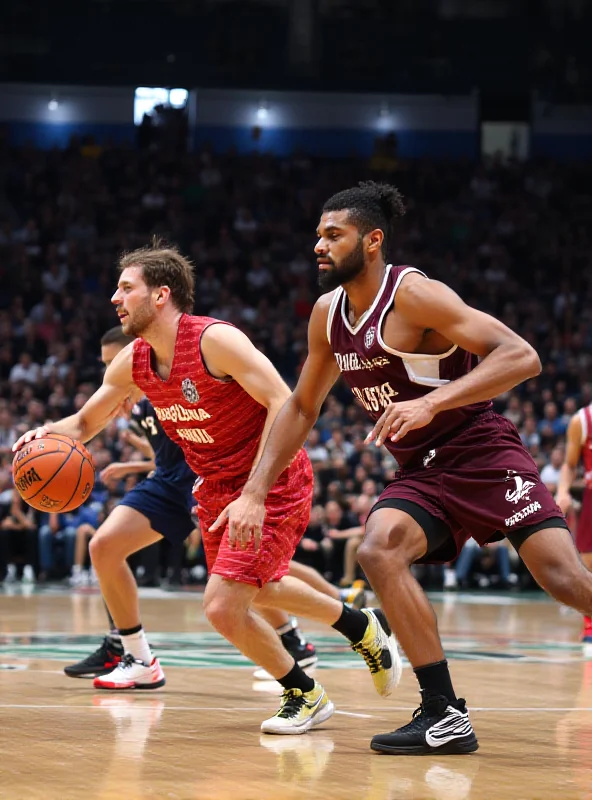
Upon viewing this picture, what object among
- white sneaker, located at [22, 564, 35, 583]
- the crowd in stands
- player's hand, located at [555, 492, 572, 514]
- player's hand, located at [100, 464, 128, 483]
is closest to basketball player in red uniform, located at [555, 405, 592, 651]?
player's hand, located at [555, 492, 572, 514]

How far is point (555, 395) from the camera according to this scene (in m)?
18.3

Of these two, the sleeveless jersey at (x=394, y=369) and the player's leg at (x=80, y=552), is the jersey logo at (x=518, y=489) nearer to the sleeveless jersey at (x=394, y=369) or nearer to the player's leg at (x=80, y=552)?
the sleeveless jersey at (x=394, y=369)

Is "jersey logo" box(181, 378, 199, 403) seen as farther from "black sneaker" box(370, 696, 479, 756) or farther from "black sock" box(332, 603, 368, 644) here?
"black sneaker" box(370, 696, 479, 756)

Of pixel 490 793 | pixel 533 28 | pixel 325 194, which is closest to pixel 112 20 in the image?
pixel 325 194

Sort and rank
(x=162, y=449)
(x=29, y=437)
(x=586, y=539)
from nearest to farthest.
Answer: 1. (x=29, y=437)
2. (x=162, y=449)
3. (x=586, y=539)

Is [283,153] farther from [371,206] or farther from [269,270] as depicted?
[371,206]

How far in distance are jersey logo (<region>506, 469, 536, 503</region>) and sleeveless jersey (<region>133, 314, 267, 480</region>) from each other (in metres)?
1.23

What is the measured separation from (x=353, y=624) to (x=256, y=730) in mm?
657

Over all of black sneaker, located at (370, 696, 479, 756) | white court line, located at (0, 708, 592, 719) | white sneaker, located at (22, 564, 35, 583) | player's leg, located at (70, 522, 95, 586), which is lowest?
white sneaker, located at (22, 564, 35, 583)

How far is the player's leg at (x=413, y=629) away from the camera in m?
4.37

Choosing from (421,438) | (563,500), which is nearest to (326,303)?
(421,438)

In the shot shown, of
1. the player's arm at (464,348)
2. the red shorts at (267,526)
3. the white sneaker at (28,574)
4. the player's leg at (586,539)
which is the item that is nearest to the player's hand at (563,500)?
the player's leg at (586,539)

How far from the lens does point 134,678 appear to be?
6.29 metres

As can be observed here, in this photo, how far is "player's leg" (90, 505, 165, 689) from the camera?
6.30 m
